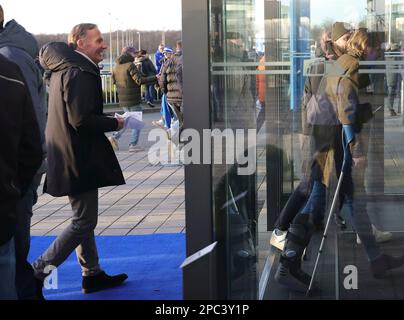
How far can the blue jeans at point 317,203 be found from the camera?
429cm

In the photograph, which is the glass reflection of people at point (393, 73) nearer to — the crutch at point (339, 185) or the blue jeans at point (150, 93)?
the crutch at point (339, 185)

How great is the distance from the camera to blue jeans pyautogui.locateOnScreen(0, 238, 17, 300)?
3029 mm

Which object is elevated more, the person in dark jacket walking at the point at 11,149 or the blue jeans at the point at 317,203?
the person in dark jacket walking at the point at 11,149

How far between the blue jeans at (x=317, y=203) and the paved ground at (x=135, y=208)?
2.51 meters

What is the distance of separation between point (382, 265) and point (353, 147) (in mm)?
692

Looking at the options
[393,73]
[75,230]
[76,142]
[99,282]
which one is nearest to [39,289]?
[75,230]

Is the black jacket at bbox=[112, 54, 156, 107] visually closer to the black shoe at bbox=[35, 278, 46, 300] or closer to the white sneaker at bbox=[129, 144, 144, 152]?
the white sneaker at bbox=[129, 144, 144, 152]

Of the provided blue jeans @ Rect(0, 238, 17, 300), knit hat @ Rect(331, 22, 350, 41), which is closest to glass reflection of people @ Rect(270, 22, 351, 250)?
knit hat @ Rect(331, 22, 350, 41)

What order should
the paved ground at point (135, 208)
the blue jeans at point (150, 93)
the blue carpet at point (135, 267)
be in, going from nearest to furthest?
the blue carpet at point (135, 267), the paved ground at point (135, 208), the blue jeans at point (150, 93)

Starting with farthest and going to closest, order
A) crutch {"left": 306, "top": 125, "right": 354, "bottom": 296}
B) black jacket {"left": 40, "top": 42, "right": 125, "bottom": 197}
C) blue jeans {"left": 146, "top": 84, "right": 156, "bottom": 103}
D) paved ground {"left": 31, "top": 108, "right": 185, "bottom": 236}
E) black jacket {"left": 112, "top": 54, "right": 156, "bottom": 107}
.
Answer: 1. blue jeans {"left": 146, "top": 84, "right": 156, "bottom": 103}
2. black jacket {"left": 112, "top": 54, "right": 156, "bottom": 107}
3. paved ground {"left": 31, "top": 108, "right": 185, "bottom": 236}
4. black jacket {"left": 40, "top": 42, "right": 125, "bottom": 197}
5. crutch {"left": 306, "top": 125, "right": 354, "bottom": 296}

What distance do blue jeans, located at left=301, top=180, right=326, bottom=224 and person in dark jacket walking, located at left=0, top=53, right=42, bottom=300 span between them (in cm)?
182

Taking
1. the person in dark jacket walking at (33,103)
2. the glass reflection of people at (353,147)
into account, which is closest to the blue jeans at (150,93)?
the person in dark jacket walking at (33,103)

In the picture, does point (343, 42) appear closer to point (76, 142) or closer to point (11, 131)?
point (11, 131)

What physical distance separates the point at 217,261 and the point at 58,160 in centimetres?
161
